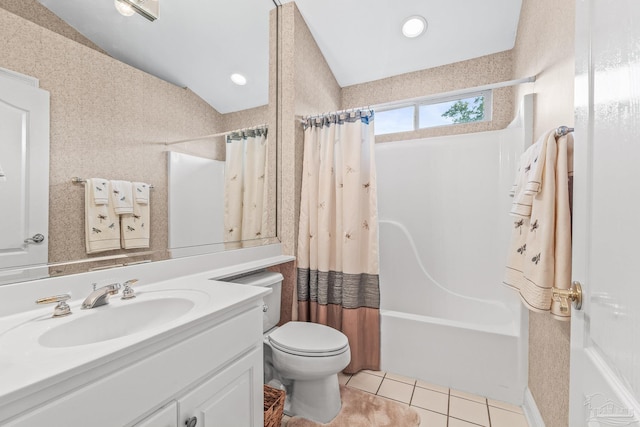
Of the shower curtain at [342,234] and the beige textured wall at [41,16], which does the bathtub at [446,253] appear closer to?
the shower curtain at [342,234]

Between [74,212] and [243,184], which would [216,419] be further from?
[243,184]

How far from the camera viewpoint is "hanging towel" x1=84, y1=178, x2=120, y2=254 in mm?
1025

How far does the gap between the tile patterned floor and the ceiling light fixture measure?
205 centimetres

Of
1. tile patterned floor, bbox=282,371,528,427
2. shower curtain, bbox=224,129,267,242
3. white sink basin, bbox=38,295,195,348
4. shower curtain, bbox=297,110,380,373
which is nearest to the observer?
white sink basin, bbox=38,295,195,348

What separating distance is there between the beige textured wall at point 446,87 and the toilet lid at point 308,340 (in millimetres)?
1812

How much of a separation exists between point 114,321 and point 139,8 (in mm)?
1254

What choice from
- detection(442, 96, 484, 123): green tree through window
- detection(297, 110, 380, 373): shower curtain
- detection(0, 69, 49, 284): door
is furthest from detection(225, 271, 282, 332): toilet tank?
detection(442, 96, 484, 123): green tree through window

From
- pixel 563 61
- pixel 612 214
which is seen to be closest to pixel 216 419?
pixel 612 214

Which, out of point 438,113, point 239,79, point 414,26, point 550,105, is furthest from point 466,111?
point 239,79

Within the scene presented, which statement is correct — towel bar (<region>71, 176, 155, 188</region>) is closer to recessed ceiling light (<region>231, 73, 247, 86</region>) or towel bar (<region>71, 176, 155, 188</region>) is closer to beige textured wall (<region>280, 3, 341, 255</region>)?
recessed ceiling light (<region>231, 73, 247, 86</region>)

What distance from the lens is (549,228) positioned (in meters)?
1.05

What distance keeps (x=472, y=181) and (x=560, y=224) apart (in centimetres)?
132

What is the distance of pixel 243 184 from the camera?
1785 mm

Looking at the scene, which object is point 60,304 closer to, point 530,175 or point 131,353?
point 131,353
